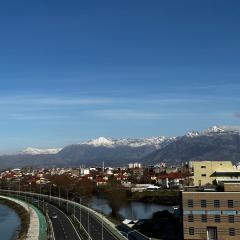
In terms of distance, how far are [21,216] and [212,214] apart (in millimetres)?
42356

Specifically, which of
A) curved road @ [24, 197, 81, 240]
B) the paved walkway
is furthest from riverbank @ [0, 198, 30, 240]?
curved road @ [24, 197, 81, 240]

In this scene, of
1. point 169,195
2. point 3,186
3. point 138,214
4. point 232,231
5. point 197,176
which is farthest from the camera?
point 3,186

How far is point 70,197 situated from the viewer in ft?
369

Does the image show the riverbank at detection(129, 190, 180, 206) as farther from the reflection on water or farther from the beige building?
the beige building

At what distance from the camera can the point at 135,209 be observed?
89.6m

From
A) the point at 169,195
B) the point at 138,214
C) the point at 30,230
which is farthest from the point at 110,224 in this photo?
the point at 169,195

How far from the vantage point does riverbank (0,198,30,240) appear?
5860cm

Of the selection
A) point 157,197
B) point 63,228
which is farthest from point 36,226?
point 157,197

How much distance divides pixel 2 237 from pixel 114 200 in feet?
85.7

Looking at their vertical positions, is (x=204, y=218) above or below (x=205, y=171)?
below

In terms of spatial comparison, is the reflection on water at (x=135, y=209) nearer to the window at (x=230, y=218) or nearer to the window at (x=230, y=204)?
the window at (x=230, y=218)

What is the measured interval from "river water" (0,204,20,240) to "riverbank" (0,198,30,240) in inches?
30.4

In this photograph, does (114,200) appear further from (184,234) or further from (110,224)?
(184,234)

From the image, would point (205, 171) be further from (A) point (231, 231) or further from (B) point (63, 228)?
(A) point (231, 231)
